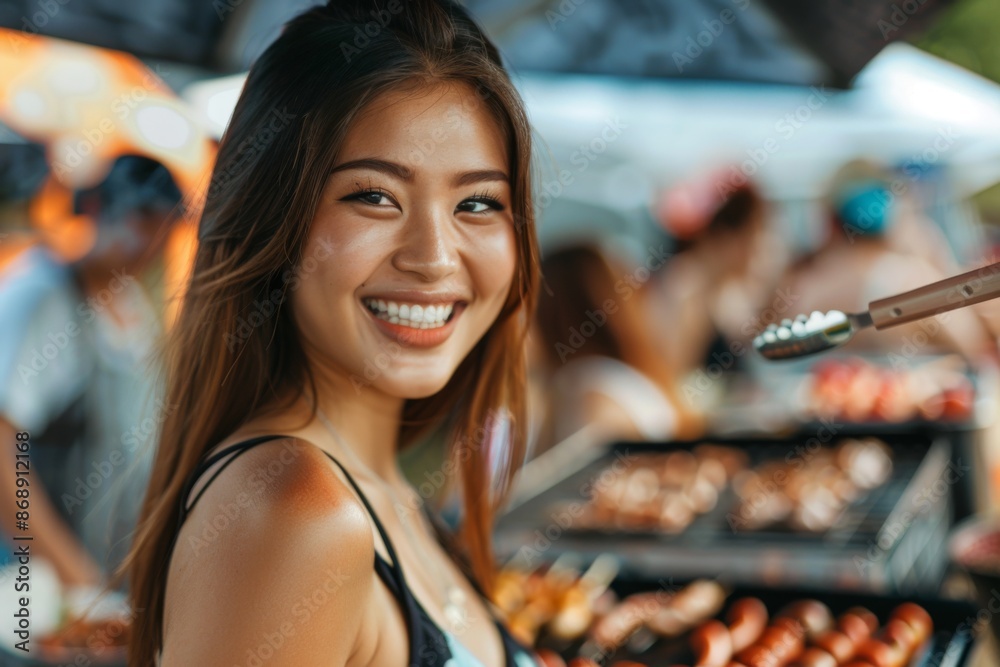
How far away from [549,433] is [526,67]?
1753 mm

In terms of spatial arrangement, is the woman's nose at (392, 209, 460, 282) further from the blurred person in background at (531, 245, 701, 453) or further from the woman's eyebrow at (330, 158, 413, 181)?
the blurred person in background at (531, 245, 701, 453)

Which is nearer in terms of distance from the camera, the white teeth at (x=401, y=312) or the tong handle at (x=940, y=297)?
the tong handle at (x=940, y=297)

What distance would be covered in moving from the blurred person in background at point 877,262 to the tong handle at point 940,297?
10.7ft

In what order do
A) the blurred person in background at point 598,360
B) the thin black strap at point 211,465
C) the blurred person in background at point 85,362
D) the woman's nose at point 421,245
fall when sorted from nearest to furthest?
the thin black strap at point 211,465, the woman's nose at point 421,245, the blurred person in background at point 85,362, the blurred person in background at point 598,360

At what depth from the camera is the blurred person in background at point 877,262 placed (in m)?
4.21

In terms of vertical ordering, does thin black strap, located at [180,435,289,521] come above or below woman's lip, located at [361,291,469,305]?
below

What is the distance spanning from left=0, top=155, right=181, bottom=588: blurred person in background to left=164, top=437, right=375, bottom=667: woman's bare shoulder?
1.97 metres

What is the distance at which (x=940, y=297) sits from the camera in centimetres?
103

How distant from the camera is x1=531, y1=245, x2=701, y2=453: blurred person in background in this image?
13.4ft

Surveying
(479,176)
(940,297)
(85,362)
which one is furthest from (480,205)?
(85,362)

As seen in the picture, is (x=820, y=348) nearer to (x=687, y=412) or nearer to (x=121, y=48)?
(x=121, y=48)

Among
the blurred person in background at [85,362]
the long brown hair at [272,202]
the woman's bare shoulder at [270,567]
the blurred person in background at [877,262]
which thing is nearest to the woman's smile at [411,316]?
the long brown hair at [272,202]

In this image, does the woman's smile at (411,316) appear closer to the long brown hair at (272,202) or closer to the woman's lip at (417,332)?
the woman's lip at (417,332)

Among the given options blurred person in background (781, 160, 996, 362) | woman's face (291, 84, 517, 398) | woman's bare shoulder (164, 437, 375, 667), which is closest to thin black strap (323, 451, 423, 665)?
woman's bare shoulder (164, 437, 375, 667)
